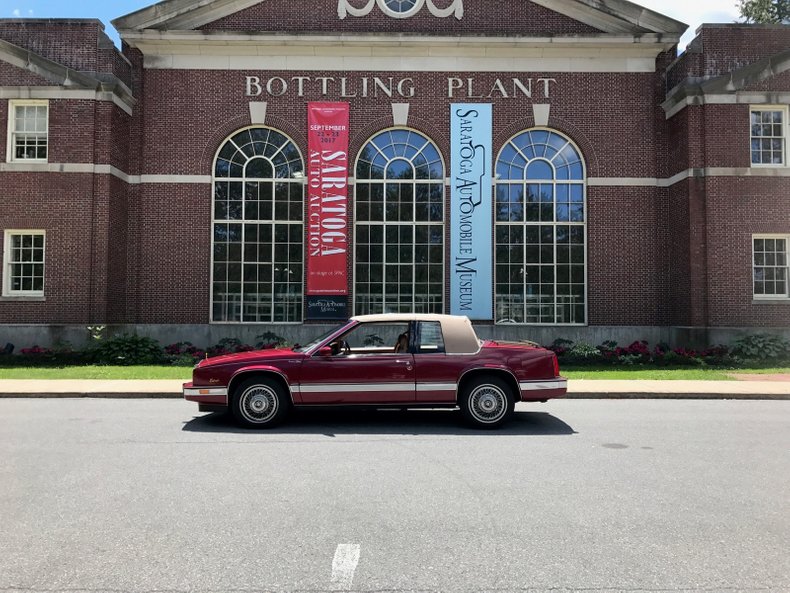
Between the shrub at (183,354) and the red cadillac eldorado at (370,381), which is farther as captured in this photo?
the shrub at (183,354)

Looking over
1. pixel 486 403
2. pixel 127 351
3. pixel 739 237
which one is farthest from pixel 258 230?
pixel 739 237

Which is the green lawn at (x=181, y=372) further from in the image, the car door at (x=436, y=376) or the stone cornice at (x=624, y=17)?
the stone cornice at (x=624, y=17)

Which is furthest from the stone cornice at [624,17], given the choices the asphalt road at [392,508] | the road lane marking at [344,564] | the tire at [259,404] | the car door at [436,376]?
the road lane marking at [344,564]

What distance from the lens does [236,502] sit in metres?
5.11

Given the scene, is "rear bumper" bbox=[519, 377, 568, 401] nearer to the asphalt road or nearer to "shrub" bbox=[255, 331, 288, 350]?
the asphalt road

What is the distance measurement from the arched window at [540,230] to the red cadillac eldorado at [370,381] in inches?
440

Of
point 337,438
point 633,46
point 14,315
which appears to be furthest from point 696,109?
point 14,315

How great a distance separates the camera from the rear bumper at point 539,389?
8562 mm

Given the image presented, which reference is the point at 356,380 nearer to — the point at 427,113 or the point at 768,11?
the point at 427,113

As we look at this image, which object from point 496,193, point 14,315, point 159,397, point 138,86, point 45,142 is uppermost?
point 138,86

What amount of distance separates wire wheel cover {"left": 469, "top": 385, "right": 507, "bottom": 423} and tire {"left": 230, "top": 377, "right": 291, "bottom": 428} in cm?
254

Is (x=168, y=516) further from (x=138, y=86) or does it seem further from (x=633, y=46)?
(x=633, y=46)

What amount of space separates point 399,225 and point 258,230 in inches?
177

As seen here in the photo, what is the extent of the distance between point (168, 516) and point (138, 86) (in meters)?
18.3
